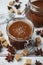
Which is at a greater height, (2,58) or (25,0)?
(25,0)

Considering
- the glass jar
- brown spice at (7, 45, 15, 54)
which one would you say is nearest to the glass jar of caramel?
the glass jar

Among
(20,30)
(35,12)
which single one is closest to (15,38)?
(20,30)

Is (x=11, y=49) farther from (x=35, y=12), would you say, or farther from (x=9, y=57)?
(x=35, y=12)

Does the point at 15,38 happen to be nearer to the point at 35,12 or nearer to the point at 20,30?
the point at 20,30

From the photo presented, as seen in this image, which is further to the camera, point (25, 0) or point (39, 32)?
point (25, 0)

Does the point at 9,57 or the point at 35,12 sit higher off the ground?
the point at 35,12

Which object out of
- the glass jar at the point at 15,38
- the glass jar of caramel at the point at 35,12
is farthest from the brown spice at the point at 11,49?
the glass jar of caramel at the point at 35,12

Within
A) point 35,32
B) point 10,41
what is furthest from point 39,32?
point 10,41

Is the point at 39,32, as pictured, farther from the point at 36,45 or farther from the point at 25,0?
the point at 25,0
